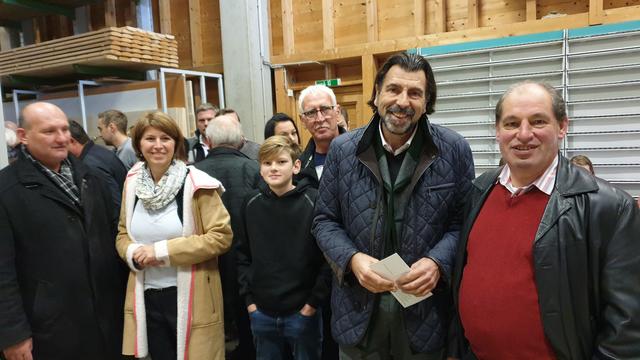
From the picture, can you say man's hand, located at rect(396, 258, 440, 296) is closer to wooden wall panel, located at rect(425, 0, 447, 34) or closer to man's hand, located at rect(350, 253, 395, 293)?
man's hand, located at rect(350, 253, 395, 293)

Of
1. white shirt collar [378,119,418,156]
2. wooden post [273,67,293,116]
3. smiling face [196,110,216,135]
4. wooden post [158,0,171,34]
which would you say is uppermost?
wooden post [158,0,171,34]

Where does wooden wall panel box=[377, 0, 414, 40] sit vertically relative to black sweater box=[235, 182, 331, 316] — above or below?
above

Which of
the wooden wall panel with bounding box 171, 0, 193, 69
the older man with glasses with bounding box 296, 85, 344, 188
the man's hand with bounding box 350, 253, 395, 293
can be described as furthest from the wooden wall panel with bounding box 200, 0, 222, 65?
the man's hand with bounding box 350, 253, 395, 293

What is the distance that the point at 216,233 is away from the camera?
7.34 ft

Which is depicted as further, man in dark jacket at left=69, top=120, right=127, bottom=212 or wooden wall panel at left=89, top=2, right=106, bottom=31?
wooden wall panel at left=89, top=2, right=106, bottom=31

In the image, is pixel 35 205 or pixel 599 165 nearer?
pixel 35 205

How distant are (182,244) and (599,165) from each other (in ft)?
13.5

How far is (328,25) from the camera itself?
6.01m

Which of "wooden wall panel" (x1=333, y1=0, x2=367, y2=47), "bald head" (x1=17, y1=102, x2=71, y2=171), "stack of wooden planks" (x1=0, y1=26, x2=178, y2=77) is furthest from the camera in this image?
"wooden wall panel" (x1=333, y1=0, x2=367, y2=47)

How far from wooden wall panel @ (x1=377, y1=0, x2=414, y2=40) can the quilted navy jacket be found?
424cm

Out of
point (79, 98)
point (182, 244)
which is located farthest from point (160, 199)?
point (79, 98)

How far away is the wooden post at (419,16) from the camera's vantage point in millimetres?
5414

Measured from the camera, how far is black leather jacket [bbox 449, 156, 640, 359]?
4.22 ft

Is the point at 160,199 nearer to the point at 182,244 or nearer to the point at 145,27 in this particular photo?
the point at 182,244
